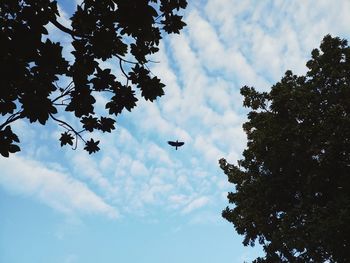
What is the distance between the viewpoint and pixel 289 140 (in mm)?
13875

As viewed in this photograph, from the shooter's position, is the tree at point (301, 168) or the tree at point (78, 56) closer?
the tree at point (78, 56)

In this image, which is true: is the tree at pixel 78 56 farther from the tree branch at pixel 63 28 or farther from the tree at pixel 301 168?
the tree at pixel 301 168

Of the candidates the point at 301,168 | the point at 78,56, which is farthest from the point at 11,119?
the point at 301,168

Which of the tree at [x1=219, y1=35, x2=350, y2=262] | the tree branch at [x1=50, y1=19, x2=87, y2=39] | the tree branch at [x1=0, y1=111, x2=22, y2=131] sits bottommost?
the tree branch at [x1=0, y1=111, x2=22, y2=131]

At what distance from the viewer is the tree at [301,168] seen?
1231cm

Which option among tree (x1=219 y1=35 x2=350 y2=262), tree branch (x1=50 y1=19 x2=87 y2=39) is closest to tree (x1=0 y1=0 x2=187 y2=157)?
tree branch (x1=50 y1=19 x2=87 y2=39)

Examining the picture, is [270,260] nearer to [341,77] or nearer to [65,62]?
[341,77]

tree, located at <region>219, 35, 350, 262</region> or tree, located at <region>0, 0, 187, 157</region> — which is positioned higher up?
tree, located at <region>219, 35, 350, 262</region>

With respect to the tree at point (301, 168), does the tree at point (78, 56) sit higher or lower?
lower

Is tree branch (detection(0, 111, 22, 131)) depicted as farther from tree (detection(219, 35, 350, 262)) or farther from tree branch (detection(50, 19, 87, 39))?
tree (detection(219, 35, 350, 262))

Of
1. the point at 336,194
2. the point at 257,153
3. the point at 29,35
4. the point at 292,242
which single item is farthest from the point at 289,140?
the point at 29,35

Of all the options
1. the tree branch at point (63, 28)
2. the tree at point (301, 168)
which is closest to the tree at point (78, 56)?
the tree branch at point (63, 28)

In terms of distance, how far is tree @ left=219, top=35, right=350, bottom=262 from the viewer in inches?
485

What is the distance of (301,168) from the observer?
14078 millimetres
